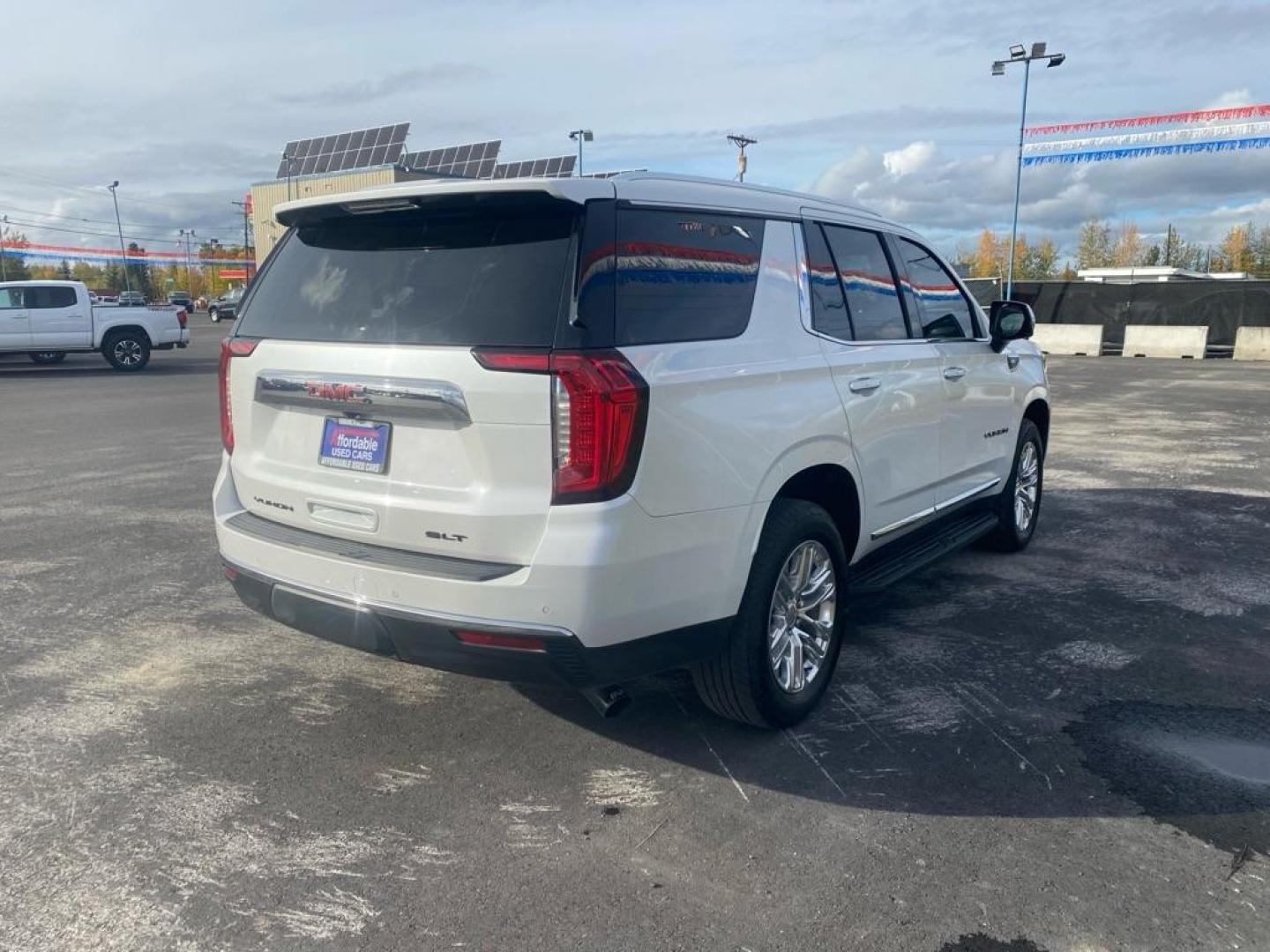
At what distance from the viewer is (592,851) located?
3023 mm

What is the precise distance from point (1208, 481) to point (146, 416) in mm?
12545

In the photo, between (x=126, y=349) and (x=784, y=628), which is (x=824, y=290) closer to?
(x=784, y=628)

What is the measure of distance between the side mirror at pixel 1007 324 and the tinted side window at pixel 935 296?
16 cm

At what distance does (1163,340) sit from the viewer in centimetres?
2570

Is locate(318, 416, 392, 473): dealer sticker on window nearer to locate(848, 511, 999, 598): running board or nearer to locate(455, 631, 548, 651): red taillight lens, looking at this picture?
locate(455, 631, 548, 651): red taillight lens

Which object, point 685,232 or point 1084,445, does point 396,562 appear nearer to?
point 685,232

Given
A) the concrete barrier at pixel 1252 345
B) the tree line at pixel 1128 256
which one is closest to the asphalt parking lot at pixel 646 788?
the concrete barrier at pixel 1252 345

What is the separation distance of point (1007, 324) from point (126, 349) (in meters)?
20.8

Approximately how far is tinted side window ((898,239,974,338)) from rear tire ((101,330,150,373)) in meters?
20.5

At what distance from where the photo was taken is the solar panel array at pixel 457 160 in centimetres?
3728

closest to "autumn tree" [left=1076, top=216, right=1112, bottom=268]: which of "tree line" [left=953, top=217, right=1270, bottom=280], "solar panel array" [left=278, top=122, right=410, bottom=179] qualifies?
"tree line" [left=953, top=217, right=1270, bottom=280]

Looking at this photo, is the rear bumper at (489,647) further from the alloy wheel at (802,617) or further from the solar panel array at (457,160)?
the solar panel array at (457,160)

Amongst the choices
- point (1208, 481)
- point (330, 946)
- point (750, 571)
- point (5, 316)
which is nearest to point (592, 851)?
point (330, 946)

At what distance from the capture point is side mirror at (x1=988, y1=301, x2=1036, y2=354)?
223 inches
